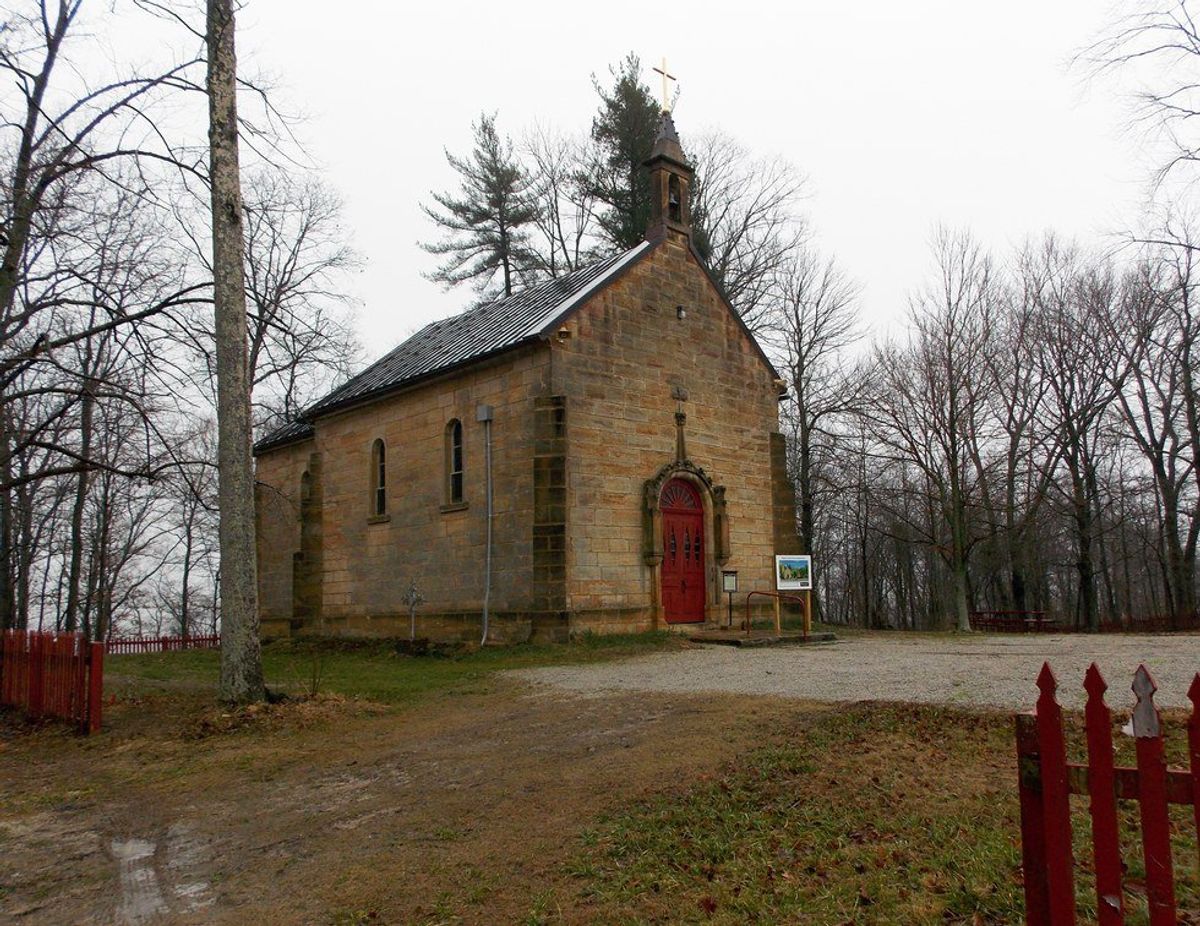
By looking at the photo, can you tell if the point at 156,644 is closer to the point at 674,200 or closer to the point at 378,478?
the point at 378,478

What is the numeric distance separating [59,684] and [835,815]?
9.65 meters

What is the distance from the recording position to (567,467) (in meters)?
17.6

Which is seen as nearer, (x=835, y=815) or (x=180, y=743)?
(x=835, y=815)

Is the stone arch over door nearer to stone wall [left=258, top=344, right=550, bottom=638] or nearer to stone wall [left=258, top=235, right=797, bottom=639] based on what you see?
stone wall [left=258, top=235, right=797, bottom=639]

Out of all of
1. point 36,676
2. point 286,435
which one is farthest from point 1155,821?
point 286,435

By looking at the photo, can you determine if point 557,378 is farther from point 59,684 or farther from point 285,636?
point 285,636

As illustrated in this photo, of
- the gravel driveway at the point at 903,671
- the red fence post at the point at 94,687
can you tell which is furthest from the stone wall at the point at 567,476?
the red fence post at the point at 94,687

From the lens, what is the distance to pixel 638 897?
474cm

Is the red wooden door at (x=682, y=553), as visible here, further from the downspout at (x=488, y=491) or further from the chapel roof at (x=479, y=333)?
the chapel roof at (x=479, y=333)

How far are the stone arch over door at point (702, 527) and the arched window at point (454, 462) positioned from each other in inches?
169

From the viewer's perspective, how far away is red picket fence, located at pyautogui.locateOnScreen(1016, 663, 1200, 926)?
296 centimetres

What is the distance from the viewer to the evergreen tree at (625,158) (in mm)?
34938

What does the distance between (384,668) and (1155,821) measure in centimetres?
1462

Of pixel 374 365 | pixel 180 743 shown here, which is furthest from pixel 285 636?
pixel 180 743
